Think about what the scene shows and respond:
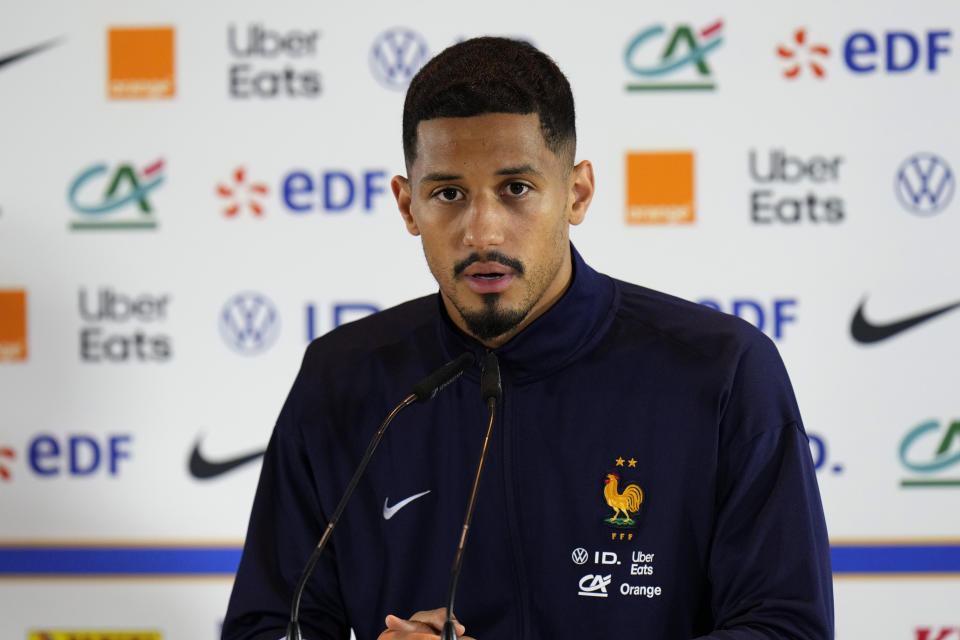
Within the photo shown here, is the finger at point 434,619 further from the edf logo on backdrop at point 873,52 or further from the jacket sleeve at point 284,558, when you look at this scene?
the edf logo on backdrop at point 873,52

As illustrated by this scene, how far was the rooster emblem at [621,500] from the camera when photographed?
135 centimetres

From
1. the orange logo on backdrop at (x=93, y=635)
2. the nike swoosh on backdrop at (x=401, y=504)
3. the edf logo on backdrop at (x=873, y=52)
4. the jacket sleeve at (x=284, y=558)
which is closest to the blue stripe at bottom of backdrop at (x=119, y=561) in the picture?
the orange logo on backdrop at (x=93, y=635)

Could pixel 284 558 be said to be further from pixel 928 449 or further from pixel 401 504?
pixel 928 449

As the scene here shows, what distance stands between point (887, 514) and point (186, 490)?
1749 millimetres

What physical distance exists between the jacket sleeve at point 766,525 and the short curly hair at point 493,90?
40 centimetres

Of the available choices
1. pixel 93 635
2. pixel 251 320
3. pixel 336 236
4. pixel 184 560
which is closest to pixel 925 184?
pixel 336 236

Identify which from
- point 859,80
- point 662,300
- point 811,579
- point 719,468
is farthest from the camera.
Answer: point 859,80

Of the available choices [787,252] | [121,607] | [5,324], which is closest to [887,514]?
[787,252]

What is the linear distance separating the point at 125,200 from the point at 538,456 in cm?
170

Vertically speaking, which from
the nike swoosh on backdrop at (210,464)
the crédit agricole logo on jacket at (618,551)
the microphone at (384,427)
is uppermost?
the microphone at (384,427)

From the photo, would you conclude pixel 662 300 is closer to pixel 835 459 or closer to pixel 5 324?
pixel 835 459

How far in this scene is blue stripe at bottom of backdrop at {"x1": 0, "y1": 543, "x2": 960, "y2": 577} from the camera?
2631 mm

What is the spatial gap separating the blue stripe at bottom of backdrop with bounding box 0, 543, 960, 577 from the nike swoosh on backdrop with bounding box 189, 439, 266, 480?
0.19 m

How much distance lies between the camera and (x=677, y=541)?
135 centimetres
